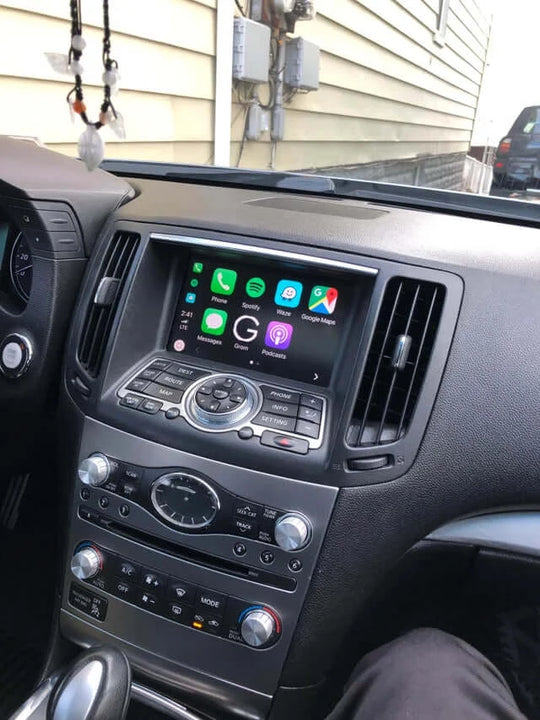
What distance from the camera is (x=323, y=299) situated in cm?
115

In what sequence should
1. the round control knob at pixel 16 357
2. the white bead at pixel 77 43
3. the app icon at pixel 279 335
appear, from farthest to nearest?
1. the round control knob at pixel 16 357
2. the app icon at pixel 279 335
3. the white bead at pixel 77 43

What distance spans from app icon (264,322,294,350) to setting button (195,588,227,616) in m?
0.47

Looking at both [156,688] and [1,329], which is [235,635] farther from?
[1,329]

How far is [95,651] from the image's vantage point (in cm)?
92

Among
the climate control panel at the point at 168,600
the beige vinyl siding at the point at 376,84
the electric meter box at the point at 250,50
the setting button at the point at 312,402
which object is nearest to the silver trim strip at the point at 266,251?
the setting button at the point at 312,402

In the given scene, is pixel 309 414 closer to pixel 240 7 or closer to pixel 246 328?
pixel 246 328

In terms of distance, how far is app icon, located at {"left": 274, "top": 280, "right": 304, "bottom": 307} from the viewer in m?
1.17

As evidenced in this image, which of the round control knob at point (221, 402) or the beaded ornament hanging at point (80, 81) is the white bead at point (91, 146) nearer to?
the beaded ornament hanging at point (80, 81)

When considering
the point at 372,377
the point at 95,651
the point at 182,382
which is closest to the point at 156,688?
the point at 95,651

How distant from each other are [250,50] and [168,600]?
10.9 ft

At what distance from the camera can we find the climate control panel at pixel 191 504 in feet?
3.36

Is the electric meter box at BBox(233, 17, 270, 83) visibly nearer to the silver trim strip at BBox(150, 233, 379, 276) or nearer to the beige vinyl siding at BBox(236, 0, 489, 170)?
the beige vinyl siding at BBox(236, 0, 489, 170)

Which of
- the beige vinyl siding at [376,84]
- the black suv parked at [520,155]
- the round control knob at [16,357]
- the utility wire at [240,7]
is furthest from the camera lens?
the beige vinyl siding at [376,84]

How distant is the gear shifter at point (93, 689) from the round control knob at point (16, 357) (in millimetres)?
641
